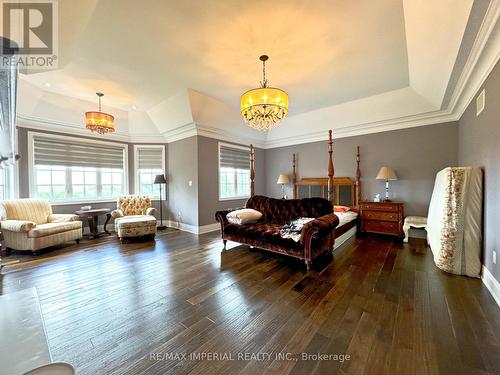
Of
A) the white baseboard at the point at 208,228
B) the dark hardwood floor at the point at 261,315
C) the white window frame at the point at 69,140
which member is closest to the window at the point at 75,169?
the white window frame at the point at 69,140

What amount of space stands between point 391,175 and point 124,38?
17.4 ft

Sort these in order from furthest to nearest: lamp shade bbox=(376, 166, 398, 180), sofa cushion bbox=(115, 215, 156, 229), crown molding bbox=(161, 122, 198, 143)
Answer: crown molding bbox=(161, 122, 198, 143)
lamp shade bbox=(376, 166, 398, 180)
sofa cushion bbox=(115, 215, 156, 229)

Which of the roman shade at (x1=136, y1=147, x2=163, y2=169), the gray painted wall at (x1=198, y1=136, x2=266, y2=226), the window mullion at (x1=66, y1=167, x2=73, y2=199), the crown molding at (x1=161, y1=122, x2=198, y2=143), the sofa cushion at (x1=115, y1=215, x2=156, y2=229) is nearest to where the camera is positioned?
the sofa cushion at (x1=115, y1=215, x2=156, y2=229)

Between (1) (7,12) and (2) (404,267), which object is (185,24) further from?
(2) (404,267)

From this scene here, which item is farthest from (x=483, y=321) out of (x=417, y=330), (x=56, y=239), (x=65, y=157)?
(x=65, y=157)

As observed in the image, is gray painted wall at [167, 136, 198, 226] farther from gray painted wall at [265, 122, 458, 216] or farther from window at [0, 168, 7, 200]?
gray painted wall at [265, 122, 458, 216]

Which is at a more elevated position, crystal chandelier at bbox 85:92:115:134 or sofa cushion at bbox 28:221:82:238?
crystal chandelier at bbox 85:92:115:134

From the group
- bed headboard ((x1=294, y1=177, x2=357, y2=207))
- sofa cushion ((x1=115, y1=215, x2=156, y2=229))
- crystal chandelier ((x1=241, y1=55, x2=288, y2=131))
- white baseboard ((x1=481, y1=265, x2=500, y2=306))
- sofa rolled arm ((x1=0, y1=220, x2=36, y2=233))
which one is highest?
crystal chandelier ((x1=241, y1=55, x2=288, y2=131))

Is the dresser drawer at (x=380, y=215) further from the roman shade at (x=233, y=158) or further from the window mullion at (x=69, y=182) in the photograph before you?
the window mullion at (x=69, y=182)

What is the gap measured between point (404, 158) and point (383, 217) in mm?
1438

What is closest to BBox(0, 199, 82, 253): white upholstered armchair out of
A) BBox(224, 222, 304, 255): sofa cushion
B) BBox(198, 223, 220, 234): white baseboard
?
BBox(198, 223, 220, 234): white baseboard

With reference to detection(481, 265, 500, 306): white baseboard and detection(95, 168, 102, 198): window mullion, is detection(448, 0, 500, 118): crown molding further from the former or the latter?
detection(95, 168, 102, 198): window mullion

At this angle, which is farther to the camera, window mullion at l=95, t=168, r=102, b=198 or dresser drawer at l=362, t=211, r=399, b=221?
window mullion at l=95, t=168, r=102, b=198

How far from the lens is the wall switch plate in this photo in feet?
8.23
